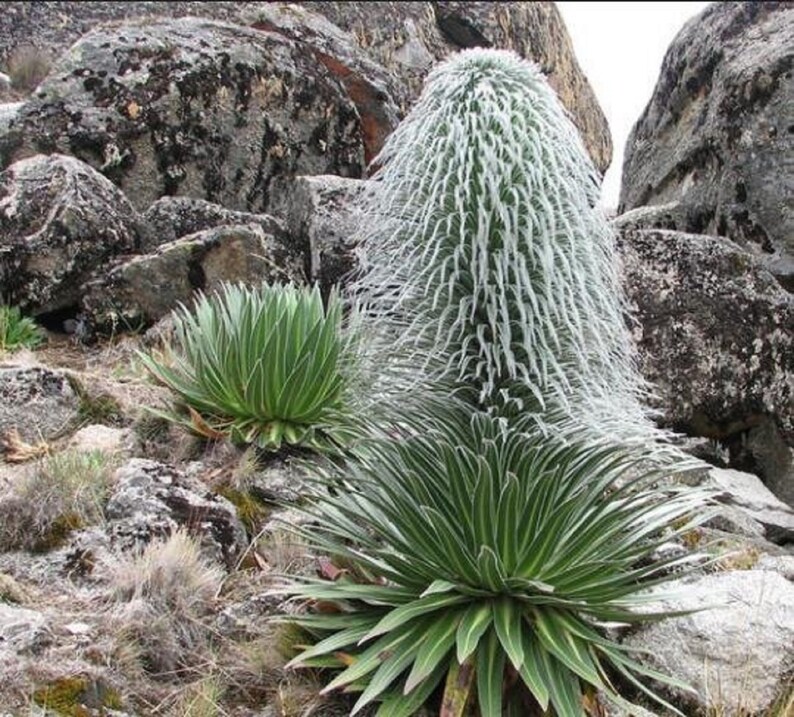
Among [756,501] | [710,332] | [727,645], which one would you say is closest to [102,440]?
[727,645]

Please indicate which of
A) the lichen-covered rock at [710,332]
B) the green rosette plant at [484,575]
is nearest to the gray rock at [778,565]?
the green rosette plant at [484,575]

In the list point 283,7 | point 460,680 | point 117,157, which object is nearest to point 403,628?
point 460,680

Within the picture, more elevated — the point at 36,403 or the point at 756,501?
the point at 36,403

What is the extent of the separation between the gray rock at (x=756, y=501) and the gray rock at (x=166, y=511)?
2.97m

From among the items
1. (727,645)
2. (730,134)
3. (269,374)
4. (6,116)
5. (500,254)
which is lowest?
(727,645)

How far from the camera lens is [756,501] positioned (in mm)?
6805

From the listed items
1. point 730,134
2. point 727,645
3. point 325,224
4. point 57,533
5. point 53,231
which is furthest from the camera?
point 730,134

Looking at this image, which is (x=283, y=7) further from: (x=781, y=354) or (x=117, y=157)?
(x=781, y=354)

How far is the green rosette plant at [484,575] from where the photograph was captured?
376cm

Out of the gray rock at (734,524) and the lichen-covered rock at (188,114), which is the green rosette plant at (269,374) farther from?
the lichen-covered rock at (188,114)

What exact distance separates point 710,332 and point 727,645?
3.34 m

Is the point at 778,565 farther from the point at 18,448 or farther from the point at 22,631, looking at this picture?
the point at 18,448

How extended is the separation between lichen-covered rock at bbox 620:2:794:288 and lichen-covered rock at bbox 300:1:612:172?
3720 millimetres

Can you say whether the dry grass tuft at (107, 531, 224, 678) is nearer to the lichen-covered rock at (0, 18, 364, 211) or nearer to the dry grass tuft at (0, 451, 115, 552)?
the dry grass tuft at (0, 451, 115, 552)
